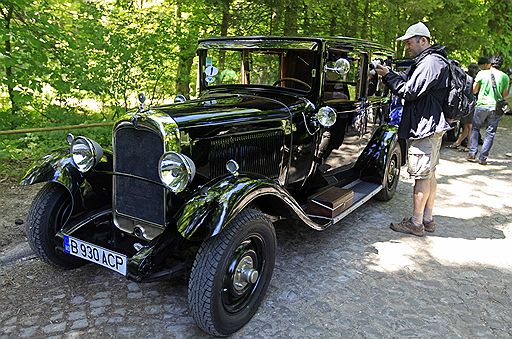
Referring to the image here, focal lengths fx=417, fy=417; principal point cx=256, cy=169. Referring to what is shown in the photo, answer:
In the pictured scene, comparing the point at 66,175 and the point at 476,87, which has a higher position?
the point at 476,87

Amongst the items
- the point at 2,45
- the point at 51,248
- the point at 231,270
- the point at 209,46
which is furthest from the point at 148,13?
the point at 231,270

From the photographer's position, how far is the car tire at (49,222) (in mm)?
3270

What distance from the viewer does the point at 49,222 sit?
10.9 feet

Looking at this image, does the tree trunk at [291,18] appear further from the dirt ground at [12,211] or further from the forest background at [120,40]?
the dirt ground at [12,211]

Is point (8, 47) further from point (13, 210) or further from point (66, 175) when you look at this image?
point (66, 175)

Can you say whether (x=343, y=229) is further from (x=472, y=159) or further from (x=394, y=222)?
(x=472, y=159)

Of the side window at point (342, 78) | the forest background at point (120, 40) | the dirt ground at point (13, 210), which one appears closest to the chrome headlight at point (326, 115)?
the side window at point (342, 78)

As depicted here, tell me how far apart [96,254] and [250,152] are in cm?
143

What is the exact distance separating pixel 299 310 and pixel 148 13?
274 inches

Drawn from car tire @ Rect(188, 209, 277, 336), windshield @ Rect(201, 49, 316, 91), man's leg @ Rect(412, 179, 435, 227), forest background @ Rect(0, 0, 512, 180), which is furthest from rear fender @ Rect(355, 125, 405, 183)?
forest background @ Rect(0, 0, 512, 180)

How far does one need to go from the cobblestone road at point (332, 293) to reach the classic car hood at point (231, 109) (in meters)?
1.36

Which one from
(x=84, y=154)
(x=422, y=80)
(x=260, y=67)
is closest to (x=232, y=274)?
(x=84, y=154)

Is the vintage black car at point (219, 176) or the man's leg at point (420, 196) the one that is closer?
the vintage black car at point (219, 176)

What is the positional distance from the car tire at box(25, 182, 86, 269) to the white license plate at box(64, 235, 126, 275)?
23 cm
